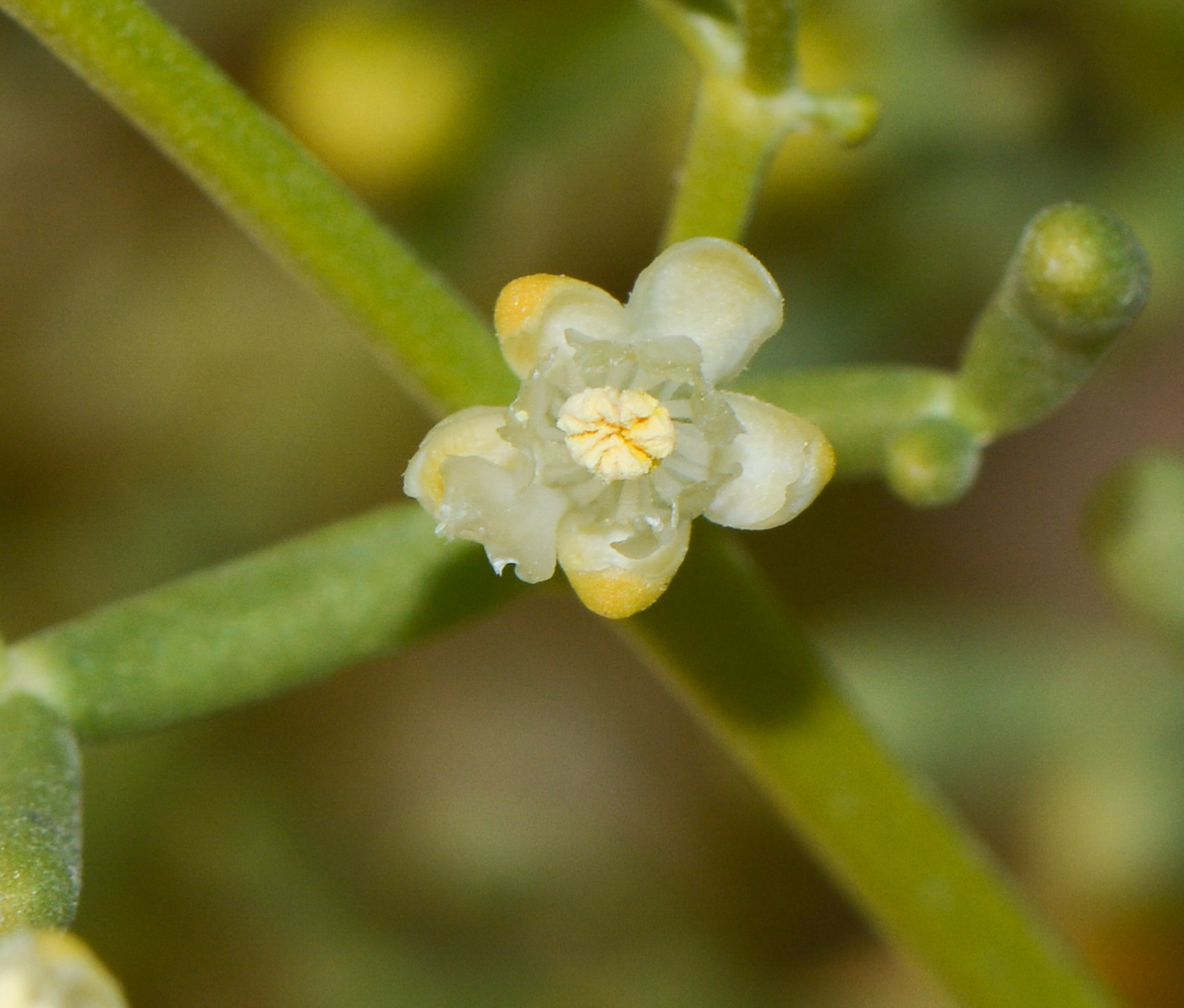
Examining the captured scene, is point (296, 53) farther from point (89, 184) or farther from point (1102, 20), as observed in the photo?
point (1102, 20)

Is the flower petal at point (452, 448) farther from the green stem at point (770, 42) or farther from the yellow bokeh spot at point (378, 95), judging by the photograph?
the yellow bokeh spot at point (378, 95)

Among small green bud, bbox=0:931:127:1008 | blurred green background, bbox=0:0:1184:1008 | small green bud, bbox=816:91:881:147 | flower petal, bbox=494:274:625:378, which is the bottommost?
small green bud, bbox=0:931:127:1008

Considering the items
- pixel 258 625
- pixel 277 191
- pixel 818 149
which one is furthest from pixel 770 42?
pixel 818 149

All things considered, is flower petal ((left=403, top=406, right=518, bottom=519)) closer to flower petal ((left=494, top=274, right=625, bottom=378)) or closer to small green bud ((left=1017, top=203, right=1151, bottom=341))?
flower petal ((left=494, top=274, right=625, bottom=378))

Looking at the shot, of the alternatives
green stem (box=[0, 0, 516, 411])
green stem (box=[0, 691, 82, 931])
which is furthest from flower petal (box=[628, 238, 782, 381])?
green stem (box=[0, 691, 82, 931])

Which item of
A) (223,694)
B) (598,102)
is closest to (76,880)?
(223,694)

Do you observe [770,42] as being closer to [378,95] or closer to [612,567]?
[612,567]

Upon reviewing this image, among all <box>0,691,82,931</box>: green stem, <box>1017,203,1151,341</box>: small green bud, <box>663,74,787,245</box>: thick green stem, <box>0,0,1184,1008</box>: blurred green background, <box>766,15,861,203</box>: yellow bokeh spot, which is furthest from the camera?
<box>0,0,1184,1008</box>: blurred green background
